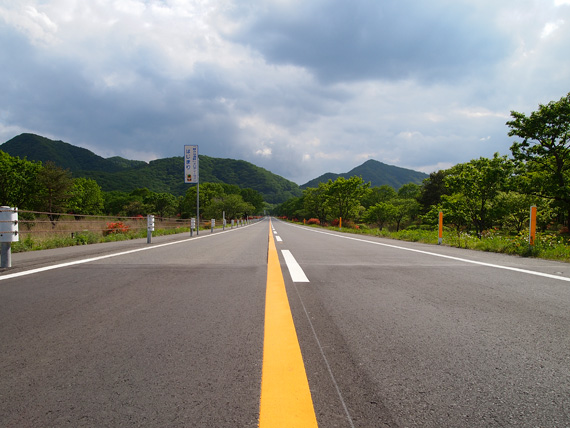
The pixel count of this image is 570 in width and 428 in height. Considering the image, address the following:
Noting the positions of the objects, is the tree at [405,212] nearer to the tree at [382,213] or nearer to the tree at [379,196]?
the tree at [382,213]

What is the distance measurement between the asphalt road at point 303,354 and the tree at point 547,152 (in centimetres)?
2071

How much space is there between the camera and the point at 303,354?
4.98 feet

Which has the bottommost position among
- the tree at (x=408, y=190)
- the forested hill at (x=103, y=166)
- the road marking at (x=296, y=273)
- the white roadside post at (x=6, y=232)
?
the road marking at (x=296, y=273)

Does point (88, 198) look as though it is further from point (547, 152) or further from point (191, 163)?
point (547, 152)

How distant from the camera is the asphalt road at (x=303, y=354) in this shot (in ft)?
3.44

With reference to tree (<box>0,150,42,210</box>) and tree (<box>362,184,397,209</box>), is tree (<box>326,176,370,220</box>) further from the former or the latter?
tree (<box>0,150,42,210</box>)

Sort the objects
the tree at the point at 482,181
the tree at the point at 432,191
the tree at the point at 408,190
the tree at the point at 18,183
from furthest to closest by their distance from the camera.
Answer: the tree at the point at 408,190, the tree at the point at 18,183, the tree at the point at 432,191, the tree at the point at 482,181

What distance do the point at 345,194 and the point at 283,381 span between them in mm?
41336

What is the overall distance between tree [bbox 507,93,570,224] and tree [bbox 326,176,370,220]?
70.9ft

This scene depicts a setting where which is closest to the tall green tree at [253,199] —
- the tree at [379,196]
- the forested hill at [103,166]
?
the forested hill at [103,166]

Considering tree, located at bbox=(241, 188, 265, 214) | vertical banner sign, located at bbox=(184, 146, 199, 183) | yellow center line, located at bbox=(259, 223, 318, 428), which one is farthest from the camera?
tree, located at bbox=(241, 188, 265, 214)

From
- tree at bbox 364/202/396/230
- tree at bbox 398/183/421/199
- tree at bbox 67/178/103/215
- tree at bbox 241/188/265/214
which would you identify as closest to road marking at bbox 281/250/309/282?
tree at bbox 364/202/396/230

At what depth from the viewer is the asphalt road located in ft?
3.44

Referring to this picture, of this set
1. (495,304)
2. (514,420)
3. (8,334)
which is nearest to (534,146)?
(495,304)
